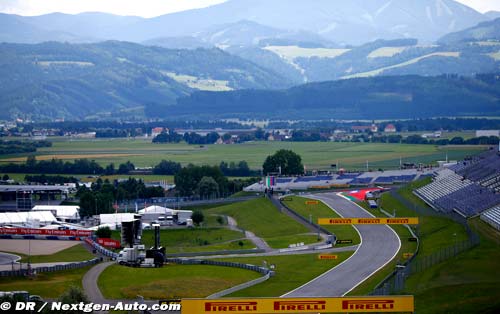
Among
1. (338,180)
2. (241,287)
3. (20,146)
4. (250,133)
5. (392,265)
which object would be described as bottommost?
(241,287)

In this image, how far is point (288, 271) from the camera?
4691 cm

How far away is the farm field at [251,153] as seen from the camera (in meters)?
111

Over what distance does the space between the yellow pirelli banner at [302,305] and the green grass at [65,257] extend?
72.6ft

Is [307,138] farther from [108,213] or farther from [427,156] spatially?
[108,213]

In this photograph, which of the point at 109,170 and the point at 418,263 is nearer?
the point at 418,263

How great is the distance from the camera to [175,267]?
4869cm

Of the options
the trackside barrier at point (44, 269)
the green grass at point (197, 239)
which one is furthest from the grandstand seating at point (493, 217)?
the trackside barrier at point (44, 269)

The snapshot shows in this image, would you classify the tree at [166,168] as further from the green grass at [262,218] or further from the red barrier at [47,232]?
the red barrier at [47,232]

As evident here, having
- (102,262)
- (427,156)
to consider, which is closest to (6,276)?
(102,262)

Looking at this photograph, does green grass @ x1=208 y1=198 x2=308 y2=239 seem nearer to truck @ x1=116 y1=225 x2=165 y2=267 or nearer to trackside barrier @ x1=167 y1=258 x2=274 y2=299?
trackside barrier @ x1=167 y1=258 x2=274 y2=299

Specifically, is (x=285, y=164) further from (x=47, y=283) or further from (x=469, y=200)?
(x=47, y=283)

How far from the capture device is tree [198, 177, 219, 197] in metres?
86.1

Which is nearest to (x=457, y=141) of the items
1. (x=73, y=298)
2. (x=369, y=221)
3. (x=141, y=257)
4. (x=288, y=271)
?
(x=369, y=221)

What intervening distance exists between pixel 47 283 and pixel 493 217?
17815 millimetres
